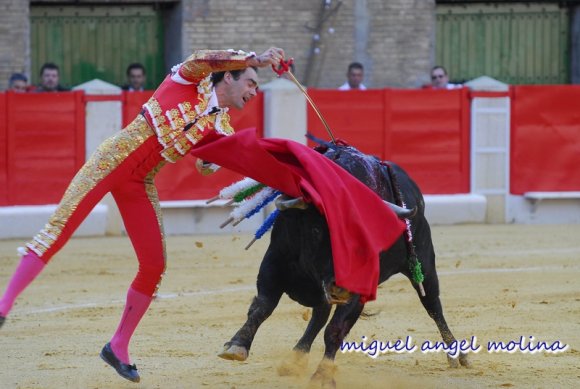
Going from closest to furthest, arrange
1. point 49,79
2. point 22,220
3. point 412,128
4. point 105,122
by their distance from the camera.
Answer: point 22,220
point 105,122
point 49,79
point 412,128

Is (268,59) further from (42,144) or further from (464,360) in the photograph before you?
(42,144)

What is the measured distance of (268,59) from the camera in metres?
4.47

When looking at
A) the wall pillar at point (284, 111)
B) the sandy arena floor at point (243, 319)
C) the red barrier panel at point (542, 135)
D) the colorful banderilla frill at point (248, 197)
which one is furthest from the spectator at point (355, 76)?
the colorful banderilla frill at point (248, 197)

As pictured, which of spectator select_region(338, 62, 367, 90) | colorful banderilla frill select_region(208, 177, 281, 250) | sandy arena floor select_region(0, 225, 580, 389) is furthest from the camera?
spectator select_region(338, 62, 367, 90)

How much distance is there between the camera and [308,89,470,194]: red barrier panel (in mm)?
10711

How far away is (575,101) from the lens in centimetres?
1126

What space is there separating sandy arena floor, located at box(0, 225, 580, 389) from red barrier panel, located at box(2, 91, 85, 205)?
1.56 feet

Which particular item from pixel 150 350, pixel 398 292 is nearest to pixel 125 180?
pixel 150 350

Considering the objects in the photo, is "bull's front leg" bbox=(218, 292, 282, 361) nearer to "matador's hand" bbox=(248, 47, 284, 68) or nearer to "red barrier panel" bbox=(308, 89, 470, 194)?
"matador's hand" bbox=(248, 47, 284, 68)

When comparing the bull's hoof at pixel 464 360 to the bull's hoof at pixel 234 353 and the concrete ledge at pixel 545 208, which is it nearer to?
the bull's hoof at pixel 234 353

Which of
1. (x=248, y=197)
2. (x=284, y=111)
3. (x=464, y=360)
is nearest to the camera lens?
(x=248, y=197)

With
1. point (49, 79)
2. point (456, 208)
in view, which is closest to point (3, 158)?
point (49, 79)

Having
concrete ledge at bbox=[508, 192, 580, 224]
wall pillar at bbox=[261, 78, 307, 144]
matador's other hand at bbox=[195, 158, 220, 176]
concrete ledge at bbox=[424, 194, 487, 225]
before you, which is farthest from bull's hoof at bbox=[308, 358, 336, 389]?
concrete ledge at bbox=[508, 192, 580, 224]

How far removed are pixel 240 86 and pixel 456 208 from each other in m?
6.45
